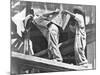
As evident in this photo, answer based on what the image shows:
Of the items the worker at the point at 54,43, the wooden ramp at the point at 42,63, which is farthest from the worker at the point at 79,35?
the worker at the point at 54,43

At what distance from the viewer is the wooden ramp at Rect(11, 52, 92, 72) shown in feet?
7.13

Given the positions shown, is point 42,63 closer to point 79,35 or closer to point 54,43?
point 54,43

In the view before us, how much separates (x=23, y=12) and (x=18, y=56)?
0.52 meters

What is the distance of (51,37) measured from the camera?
2.31 metres

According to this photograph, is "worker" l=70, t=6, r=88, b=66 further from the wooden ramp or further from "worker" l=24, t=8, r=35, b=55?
"worker" l=24, t=8, r=35, b=55

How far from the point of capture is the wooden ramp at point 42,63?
2.17 meters

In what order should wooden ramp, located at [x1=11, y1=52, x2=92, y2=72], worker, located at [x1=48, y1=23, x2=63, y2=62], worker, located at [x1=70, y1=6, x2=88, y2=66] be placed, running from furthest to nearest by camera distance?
worker, located at [x1=70, y1=6, x2=88, y2=66] → worker, located at [x1=48, y1=23, x2=63, y2=62] → wooden ramp, located at [x1=11, y1=52, x2=92, y2=72]

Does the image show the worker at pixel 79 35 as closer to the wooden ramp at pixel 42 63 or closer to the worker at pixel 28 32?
the wooden ramp at pixel 42 63

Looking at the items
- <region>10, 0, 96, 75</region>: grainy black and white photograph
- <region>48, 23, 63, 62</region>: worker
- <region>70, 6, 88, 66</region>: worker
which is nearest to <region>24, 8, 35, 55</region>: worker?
<region>10, 0, 96, 75</region>: grainy black and white photograph

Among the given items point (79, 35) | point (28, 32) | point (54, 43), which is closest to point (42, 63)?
point (54, 43)

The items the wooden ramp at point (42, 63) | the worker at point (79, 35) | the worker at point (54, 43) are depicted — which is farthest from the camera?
the worker at point (79, 35)

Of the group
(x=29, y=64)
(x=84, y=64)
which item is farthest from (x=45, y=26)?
(x=84, y=64)

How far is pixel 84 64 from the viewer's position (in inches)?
97.0

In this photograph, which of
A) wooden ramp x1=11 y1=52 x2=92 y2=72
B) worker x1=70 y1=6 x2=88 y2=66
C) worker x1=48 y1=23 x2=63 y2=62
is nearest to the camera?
wooden ramp x1=11 y1=52 x2=92 y2=72
